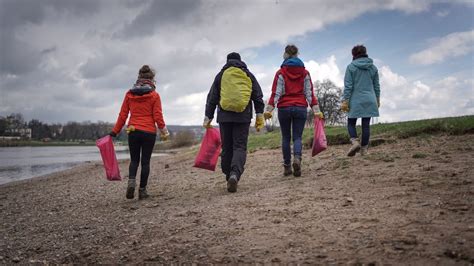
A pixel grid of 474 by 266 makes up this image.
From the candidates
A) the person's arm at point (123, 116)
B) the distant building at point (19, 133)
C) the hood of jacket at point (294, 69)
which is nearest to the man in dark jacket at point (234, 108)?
the hood of jacket at point (294, 69)

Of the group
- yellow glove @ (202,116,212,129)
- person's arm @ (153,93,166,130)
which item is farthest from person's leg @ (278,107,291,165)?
person's arm @ (153,93,166,130)

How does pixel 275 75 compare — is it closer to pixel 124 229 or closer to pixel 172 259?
pixel 124 229

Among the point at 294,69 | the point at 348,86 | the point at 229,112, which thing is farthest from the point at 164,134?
the point at 348,86

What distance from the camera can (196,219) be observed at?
4184 mm

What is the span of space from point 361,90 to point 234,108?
290 cm

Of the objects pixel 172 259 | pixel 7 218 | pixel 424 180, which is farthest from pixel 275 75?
pixel 7 218

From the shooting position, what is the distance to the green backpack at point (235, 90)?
18.0 feet

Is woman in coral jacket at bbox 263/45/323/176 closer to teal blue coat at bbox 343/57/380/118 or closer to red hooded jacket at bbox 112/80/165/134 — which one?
teal blue coat at bbox 343/57/380/118

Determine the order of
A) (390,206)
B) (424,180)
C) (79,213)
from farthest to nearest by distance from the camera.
A: (79,213), (424,180), (390,206)

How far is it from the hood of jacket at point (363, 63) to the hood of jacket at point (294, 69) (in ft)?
4.58

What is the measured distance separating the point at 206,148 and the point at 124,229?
2.51 meters

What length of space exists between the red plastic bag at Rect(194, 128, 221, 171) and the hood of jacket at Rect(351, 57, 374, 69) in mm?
3049

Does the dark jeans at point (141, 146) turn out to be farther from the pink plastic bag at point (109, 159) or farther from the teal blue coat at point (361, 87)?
the teal blue coat at point (361, 87)

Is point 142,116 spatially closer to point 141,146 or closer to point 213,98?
point 141,146
